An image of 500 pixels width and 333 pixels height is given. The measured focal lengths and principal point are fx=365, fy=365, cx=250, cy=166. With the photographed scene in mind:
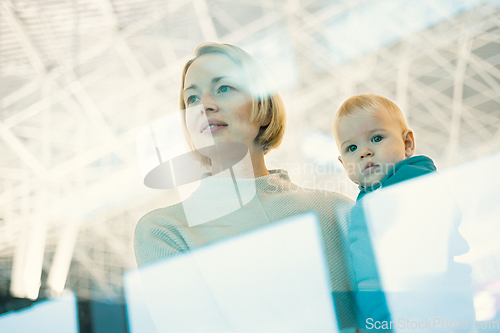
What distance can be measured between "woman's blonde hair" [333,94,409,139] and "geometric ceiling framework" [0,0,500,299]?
3.76 metres

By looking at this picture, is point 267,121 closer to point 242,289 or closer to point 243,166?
point 243,166

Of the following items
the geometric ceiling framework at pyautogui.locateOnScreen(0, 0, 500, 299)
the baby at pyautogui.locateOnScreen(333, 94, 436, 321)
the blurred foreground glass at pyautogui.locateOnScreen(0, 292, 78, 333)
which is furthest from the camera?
the geometric ceiling framework at pyautogui.locateOnScreen(0, 0, 500, 299)

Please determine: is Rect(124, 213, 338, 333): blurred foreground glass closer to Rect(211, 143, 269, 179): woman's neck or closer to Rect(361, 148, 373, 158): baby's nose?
Rect(211, 143, 269, 179): woman's neck

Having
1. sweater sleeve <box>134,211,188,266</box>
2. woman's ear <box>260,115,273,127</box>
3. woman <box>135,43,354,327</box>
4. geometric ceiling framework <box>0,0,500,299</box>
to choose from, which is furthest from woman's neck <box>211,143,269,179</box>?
geometric ceiling framework <box>0,0,500,299</box>

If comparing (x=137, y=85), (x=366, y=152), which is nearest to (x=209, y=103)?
(x=366, y=152)

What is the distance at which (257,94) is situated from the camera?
1935mm

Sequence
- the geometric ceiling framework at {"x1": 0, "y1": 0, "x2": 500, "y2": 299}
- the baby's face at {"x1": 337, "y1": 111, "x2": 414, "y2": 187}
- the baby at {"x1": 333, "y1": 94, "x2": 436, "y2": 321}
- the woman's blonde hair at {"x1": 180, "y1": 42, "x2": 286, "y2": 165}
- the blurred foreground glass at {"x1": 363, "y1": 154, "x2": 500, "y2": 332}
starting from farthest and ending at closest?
the geometric ceiling framework at {"x1": 0, "y1": 0, "x2": 500, "y2": 299}
the woman's blonde hair at {"x1": 180, "y1": 42, "x2": 286, "y2": 165}
the baby's face at {"x1": 337, "y1": 111, "x2": 414, "y2": 187}
the baby at {"x1": 333, "y1": 94, "x2": 436, "y2": 321}
the blurred foreground glass at {"x1": 363, "y1": 154, "x2": 500, "y2": 332}

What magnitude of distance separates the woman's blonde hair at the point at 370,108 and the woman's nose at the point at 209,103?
0.65 m

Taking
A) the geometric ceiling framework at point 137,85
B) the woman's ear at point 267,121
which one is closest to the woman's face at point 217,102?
the woman's ear at point 267,121

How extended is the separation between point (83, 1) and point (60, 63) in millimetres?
2307

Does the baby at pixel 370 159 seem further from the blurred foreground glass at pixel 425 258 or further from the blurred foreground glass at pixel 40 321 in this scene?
the blurred foreground glass at pixel 40 321

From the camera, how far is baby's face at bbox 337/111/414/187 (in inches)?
66.7

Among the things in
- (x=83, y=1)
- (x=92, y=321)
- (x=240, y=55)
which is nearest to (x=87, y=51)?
(x=83, y=1)

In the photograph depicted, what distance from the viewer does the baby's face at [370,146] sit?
66.7 inches
